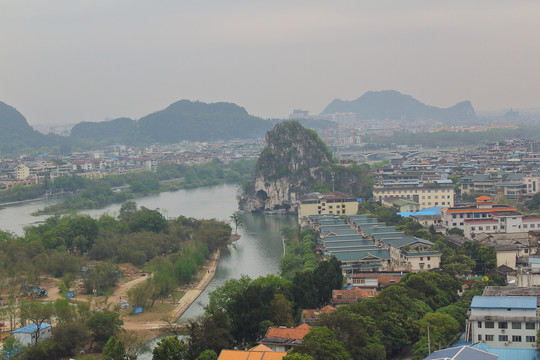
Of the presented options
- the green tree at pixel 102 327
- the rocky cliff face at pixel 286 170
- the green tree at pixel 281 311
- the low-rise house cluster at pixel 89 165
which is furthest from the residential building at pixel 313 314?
the low-rise house cluster at pixel 89 165

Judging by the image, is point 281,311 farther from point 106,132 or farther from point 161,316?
point 106,132

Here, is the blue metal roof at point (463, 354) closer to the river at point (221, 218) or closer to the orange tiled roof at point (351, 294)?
the orange tiled roof at point (351, 294)

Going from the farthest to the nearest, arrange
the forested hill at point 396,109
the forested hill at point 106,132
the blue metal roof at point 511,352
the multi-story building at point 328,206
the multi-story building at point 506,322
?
1. the forested hill at point 396,109
2. the forested hill at point 106,132
3. the multi-story building at point 328,206
4. the multi-story building at point 506,322
5. the blue metal roof at point 511,352

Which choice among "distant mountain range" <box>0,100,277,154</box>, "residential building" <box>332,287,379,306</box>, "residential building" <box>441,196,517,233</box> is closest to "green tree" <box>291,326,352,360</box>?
"residential building" <box>332,287,379,306</box>

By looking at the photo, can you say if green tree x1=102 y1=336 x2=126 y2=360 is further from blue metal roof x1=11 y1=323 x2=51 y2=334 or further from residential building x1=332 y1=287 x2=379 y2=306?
residential building x1=332 y1=287 x2=379 y2=306

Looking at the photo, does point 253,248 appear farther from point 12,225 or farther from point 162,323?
point 12,225

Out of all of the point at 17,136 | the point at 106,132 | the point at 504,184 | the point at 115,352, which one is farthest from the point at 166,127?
the point at 115,352

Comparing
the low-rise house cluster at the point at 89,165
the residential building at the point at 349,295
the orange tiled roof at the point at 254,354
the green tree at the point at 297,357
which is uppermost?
the low-rise house cluster at the point at 89,165

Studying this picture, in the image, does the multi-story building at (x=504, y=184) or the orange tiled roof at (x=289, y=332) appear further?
the multi-story building at (x=504, y=184)
